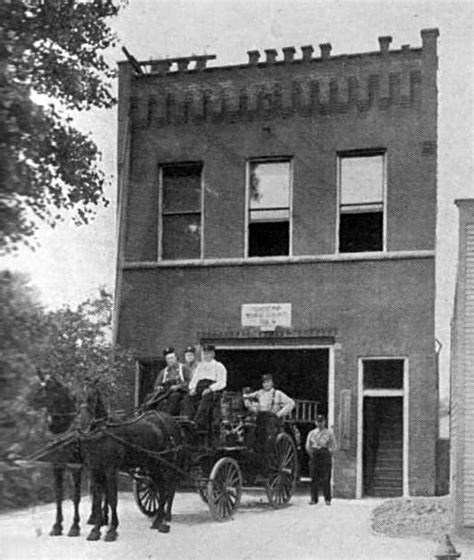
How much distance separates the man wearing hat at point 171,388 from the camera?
12.6 meters

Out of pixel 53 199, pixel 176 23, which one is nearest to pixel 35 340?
pixel 53 199

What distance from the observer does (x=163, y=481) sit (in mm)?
12016

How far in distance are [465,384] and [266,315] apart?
5.39m

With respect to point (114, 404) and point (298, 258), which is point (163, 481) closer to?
point (114, 404)

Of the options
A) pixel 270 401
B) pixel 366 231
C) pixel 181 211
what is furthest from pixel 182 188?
pixel 270 401

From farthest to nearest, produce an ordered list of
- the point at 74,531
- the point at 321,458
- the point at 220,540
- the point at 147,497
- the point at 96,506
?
the point at 321,458 → the point at 147,497 → the point at 220,540 → the point at 74,531 → the point at 96,506

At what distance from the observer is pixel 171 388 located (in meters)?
12.5

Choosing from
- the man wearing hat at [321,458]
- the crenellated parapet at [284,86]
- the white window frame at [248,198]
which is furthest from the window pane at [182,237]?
the man wearing hat at [321,458]

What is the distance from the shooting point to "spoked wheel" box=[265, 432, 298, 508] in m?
13.9

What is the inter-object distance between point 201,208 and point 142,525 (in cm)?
620

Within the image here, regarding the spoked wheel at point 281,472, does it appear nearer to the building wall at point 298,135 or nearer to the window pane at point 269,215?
the building wall at point 298,135

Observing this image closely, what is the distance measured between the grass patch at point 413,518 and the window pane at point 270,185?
5.06m

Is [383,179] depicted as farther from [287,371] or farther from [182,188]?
[287,371]

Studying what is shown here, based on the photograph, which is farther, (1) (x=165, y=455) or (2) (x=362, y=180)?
(2) (x=362, y=180)
